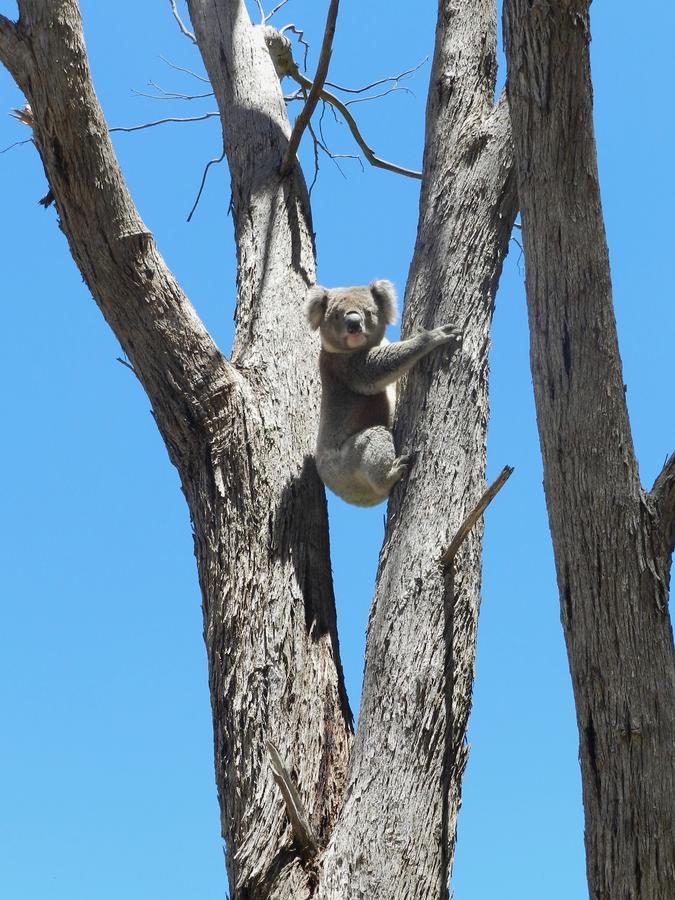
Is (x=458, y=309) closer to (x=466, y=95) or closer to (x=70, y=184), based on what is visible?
(x=466, y=95)

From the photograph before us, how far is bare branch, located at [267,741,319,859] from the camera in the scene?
11.0 ft

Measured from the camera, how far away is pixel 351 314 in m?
5.74

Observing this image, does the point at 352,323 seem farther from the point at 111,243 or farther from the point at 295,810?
the point at 295,810

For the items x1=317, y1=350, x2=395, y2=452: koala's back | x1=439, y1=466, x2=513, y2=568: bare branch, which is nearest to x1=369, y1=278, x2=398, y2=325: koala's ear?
x1=317, y1=350, x2=395, y2=452: koala's back

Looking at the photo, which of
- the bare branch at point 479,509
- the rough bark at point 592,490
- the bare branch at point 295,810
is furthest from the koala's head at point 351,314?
the bare branch at point 295,810

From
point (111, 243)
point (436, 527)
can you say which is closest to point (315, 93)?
point (111, 243)

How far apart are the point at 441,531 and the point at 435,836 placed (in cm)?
108

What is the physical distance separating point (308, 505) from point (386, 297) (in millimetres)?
2033

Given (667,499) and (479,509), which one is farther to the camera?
(479,509)

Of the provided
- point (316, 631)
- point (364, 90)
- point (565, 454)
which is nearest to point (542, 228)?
point (565, 454)

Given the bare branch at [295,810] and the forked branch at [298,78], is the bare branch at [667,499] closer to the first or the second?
the bare branch at [295,810]

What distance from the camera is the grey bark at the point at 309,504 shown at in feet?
11.5

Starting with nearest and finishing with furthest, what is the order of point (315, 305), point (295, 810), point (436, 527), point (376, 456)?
point (295, 810) → point (436, 527) → point (376, 456) → point (315, 305)

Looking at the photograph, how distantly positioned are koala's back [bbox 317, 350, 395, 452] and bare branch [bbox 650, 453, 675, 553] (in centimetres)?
277
